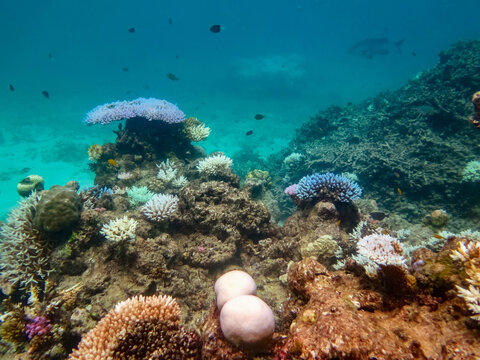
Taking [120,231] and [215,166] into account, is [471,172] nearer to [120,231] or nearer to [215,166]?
[215,166]

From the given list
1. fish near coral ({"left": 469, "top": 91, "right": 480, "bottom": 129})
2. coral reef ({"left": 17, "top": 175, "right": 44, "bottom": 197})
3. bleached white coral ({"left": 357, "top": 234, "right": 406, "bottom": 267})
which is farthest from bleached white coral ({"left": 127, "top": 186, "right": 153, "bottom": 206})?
fish near coral ({"left": 469, "top": 91, "right": 480, "bottom": 129})

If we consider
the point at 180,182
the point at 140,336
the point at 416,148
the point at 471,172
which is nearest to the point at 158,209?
the point at 180,182

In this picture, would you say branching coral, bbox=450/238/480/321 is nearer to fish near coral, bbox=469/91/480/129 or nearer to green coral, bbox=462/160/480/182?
fish near coral, bbox=469/91/480/129

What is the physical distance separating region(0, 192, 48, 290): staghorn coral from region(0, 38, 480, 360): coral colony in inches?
1.0

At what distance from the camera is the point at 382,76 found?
68625 mm

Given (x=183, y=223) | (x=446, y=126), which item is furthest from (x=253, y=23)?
(x=183, y=223)

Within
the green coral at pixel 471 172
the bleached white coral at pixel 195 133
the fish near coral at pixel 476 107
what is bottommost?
the fish near coral at pixel 476 107

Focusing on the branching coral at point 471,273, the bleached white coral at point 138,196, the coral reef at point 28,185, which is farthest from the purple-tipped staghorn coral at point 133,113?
the branching coral at point 471,273

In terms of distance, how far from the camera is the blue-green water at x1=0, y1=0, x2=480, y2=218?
37.0m

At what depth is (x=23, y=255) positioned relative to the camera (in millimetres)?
4590

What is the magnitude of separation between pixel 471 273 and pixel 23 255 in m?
6.92

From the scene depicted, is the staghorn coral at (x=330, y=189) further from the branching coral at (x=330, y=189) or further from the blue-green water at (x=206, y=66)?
the blue-green water at (x=206, y=66)

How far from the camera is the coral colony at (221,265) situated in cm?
228

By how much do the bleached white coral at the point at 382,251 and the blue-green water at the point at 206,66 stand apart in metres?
23.3
